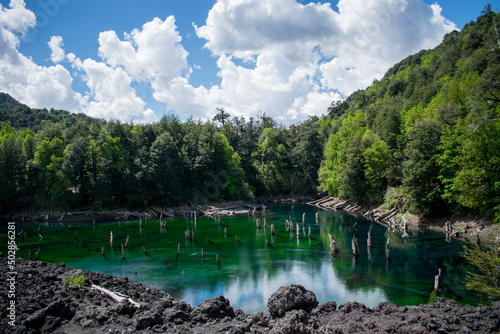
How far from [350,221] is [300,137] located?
1731 inches

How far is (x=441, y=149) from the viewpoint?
39250 millimetres

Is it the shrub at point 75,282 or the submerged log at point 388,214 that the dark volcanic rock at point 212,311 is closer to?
the shrub at point 75,282

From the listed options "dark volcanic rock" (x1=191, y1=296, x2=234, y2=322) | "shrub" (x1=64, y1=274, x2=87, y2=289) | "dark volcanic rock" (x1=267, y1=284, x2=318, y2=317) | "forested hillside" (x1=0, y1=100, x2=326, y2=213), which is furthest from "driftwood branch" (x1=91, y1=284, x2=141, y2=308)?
"forested hillside" (x1=0, y1=100, x2=326, y2=213)

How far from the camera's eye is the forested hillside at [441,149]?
106ft

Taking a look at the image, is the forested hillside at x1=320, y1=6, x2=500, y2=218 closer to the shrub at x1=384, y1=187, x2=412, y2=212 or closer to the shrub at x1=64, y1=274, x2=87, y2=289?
the shrub at x1=384, y1=187, x2=412, y2=212

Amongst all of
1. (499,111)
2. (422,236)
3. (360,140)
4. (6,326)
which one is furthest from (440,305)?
(360,140)

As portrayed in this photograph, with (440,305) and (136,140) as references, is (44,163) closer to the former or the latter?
(136,140)

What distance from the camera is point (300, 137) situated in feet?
296

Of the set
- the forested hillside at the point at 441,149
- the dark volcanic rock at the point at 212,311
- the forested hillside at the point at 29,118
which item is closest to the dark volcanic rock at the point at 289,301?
the dark volcanic rock at the point at 212,311

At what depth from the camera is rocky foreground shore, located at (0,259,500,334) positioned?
12.0 meters

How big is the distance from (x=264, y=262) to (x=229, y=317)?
15.0 metres

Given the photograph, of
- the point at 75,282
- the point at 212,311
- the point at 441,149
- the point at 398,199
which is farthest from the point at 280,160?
the point at 212,311

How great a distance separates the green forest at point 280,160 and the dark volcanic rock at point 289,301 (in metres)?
27.3

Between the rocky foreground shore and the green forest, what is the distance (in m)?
25.3
